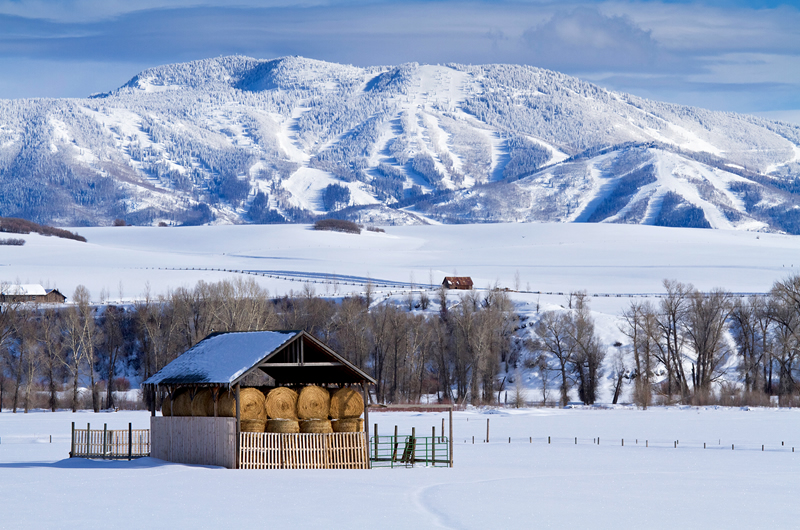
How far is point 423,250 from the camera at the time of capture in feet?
637

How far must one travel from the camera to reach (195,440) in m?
34.3

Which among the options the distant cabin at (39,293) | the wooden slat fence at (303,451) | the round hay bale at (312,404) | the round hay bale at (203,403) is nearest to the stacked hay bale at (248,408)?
the wooden slat fence at (303,451)

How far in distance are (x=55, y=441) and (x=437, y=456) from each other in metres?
19.9

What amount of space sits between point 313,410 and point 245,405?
8.00 feet

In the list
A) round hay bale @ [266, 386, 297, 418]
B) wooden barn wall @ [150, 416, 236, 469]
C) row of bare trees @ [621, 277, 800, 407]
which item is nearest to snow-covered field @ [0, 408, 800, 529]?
wooden barn wall @ [150, 416, 236, 469]

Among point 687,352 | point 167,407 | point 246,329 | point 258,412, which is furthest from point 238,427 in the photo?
point 687,352

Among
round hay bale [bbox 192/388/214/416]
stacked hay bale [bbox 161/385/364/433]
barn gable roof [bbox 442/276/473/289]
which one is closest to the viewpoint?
stacked hay bale [bbox 161/385/364/433]

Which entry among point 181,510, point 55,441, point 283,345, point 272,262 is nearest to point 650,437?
point 283,345

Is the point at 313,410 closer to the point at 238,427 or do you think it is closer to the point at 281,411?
the point at 281,411

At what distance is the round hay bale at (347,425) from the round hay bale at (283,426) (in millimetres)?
1588

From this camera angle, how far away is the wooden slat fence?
109 feet

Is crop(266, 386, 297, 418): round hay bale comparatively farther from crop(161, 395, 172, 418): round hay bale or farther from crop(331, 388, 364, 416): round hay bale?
crop(161, 395, 172, 418): round hay bale

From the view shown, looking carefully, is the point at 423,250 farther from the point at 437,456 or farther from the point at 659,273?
the point at 437,456

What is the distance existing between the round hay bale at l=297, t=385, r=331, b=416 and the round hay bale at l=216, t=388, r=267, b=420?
4.19 feet
